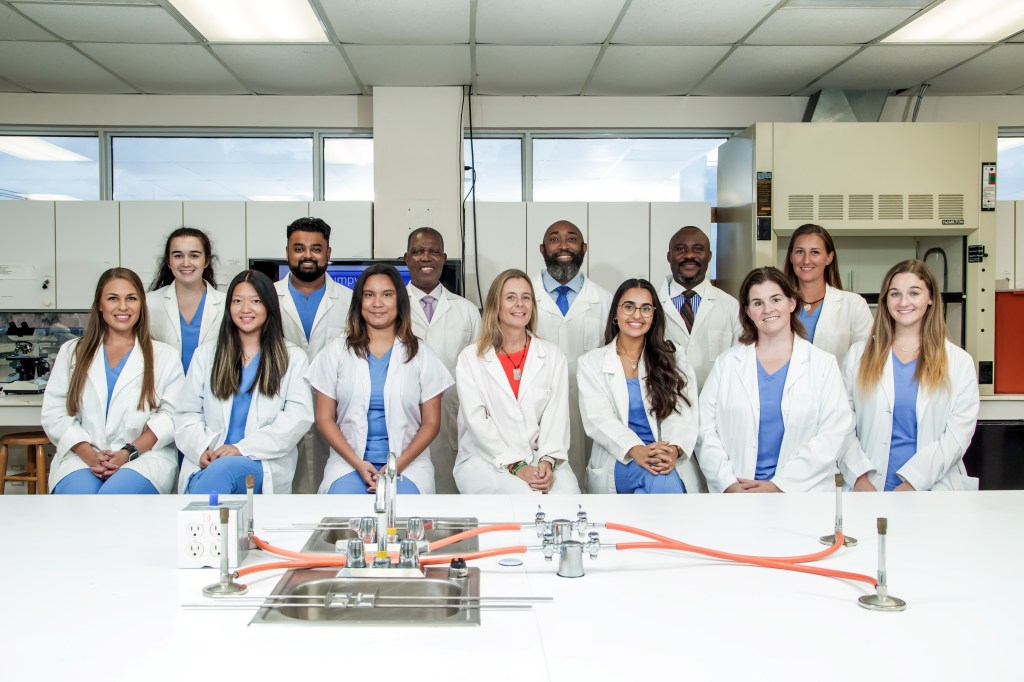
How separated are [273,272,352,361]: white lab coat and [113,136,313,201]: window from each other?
133 centimetres

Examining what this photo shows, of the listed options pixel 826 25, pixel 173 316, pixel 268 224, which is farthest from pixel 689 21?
pixel 173 316

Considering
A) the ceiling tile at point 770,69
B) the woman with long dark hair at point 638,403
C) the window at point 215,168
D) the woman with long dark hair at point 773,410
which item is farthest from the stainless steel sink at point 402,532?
the window at point 215,168

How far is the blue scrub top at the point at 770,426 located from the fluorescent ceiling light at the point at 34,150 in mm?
4278

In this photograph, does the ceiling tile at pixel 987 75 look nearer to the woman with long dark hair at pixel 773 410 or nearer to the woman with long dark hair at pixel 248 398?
the woman with long dark hair at pixel 773 410

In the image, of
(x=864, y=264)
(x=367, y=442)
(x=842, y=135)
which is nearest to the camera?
(x=367, y=442)

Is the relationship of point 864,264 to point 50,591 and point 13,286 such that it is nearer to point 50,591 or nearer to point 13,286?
point 50,591

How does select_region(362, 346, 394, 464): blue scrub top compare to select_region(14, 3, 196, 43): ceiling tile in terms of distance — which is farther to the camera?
select_region(14, 3, 196, 43): ceiling tile

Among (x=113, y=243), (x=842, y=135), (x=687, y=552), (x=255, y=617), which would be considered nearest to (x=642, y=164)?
(x=842, y=135)

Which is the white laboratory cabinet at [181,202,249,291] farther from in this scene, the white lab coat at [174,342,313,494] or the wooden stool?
the white lab coat at [174,342,313,494]

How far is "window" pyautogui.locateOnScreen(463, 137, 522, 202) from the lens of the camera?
14.9 ft

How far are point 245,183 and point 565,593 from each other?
401 centimetres

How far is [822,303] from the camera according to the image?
11.2 feet

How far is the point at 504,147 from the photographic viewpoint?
469 centimetres

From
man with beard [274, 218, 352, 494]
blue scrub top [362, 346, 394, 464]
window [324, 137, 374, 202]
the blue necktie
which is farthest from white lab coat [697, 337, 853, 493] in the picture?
window [324, 137, 374, 202]
